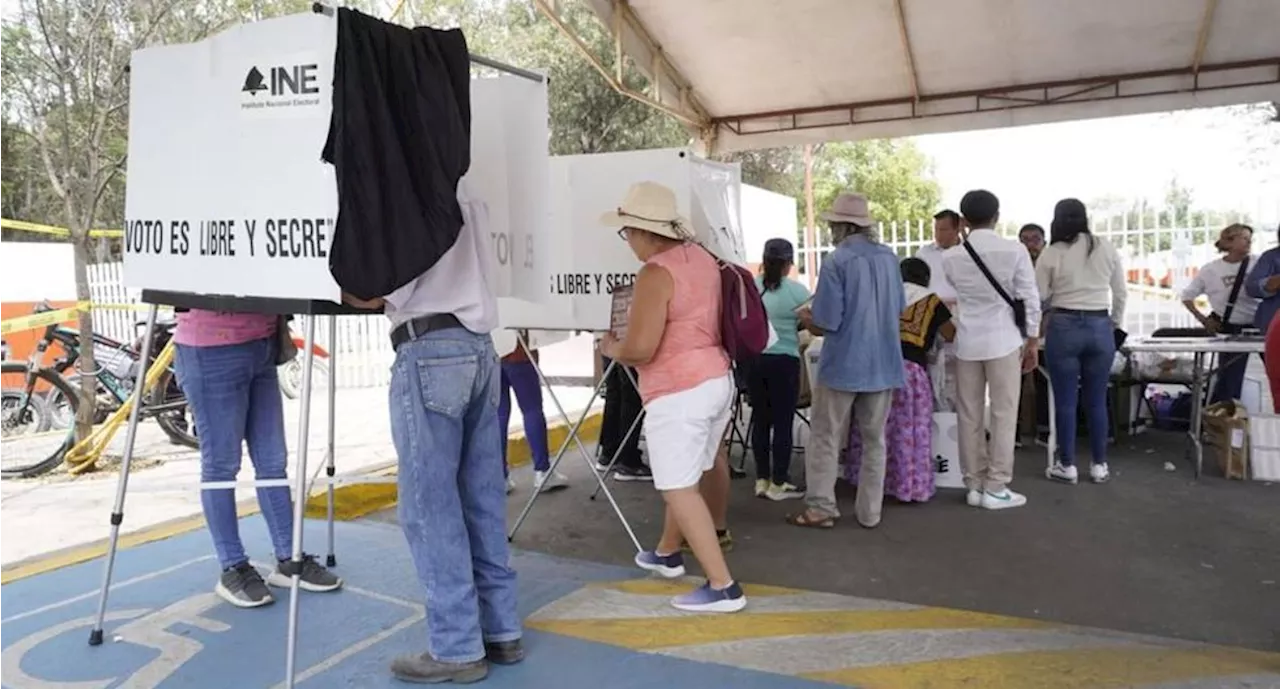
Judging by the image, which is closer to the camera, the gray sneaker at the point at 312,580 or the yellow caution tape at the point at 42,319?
the gray sneaker at the point at 312,580

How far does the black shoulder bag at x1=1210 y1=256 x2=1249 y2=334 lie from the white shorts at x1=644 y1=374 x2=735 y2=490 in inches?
189

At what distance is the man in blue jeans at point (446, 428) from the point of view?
2750 mm

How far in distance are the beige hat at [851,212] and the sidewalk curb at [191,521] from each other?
268 centimetres

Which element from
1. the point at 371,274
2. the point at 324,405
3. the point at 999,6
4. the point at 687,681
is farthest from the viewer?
the point at 324,405

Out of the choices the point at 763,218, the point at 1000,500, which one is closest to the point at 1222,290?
the point at 1000,500

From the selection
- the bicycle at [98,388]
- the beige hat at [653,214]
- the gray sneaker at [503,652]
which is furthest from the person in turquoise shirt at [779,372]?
the bicycle at [98,388]

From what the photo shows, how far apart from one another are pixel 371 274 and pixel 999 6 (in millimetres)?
6529

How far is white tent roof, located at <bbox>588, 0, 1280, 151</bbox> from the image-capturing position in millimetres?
7355

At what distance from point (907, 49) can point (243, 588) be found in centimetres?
683

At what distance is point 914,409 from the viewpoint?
5.11 metres

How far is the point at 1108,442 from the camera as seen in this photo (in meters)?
6.72

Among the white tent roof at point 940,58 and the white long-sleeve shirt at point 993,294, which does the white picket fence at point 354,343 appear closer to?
the white tent roof at point 940,58

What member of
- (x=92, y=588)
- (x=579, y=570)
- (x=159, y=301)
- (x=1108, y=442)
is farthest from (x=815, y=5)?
(x=92, y=588)

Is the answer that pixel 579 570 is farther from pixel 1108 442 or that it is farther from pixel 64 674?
pixel 1108 442
